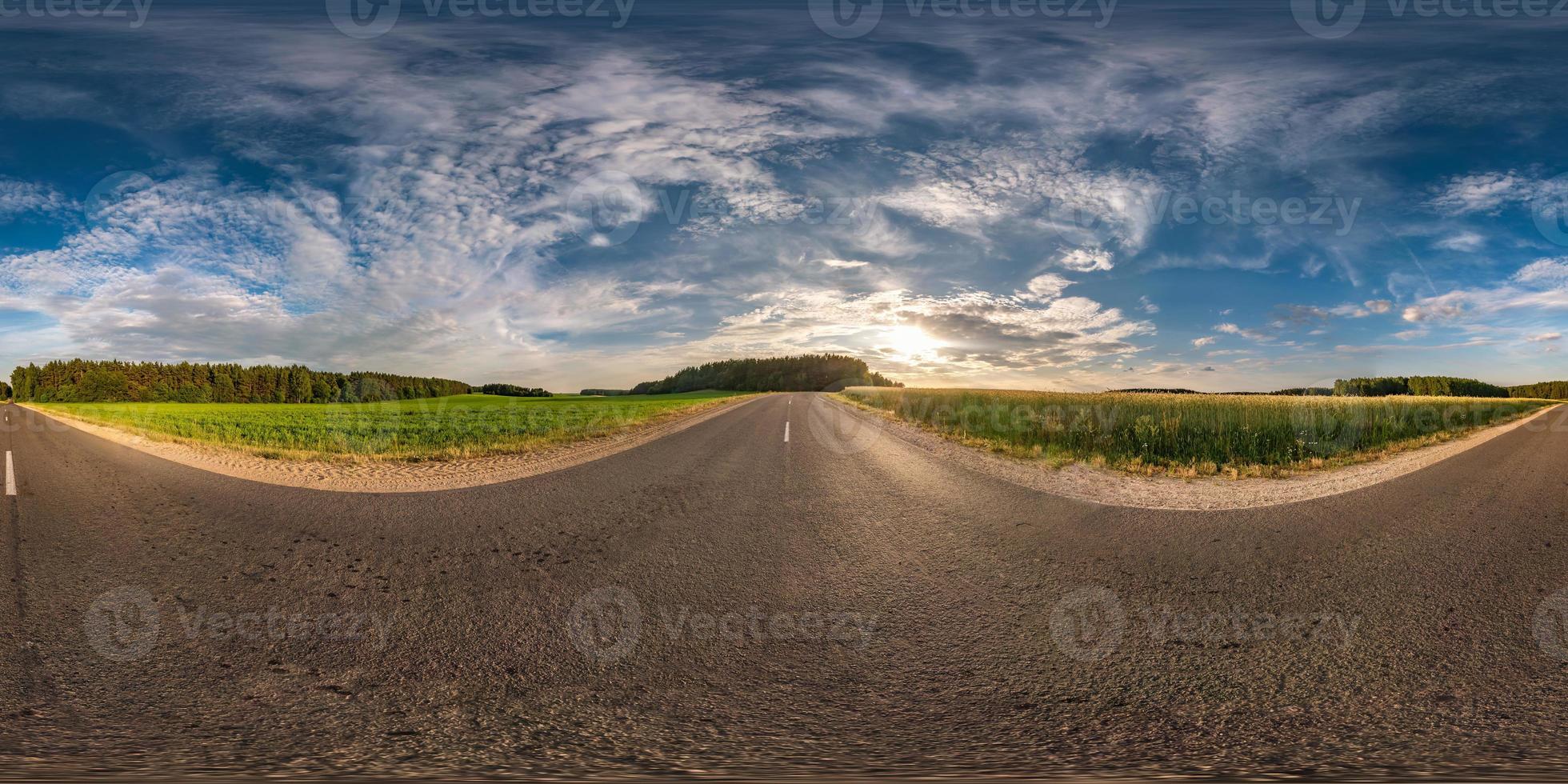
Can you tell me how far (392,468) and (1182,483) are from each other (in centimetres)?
1519

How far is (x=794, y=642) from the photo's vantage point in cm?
453

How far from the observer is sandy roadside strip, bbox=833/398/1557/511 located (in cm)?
977

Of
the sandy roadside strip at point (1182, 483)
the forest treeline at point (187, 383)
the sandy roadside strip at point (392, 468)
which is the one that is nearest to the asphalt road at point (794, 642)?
the sandy roadside strip at point (1182, 483)

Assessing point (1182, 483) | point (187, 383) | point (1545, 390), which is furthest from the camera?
point (1545, 390)

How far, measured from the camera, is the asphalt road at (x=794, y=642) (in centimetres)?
327

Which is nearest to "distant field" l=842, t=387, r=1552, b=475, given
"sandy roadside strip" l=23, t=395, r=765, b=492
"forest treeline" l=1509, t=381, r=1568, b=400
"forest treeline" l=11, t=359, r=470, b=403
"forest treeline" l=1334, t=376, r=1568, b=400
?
"sandy roadside strip" l=23, t=395, r=765, b=492

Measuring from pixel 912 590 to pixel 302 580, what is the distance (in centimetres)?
557

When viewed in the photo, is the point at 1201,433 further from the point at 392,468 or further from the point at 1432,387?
the point at 1432,387

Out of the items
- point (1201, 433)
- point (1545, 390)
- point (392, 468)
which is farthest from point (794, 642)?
point (1545, 390)

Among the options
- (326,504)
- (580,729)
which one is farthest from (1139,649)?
(326,504)

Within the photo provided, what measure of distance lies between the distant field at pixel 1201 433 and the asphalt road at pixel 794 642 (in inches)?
216

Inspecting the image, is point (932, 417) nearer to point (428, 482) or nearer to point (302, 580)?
point (428, 482)

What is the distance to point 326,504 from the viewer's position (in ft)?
32.2

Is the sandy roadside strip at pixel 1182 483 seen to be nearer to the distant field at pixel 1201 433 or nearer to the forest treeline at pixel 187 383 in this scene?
the distant field at pixel 1201 433
